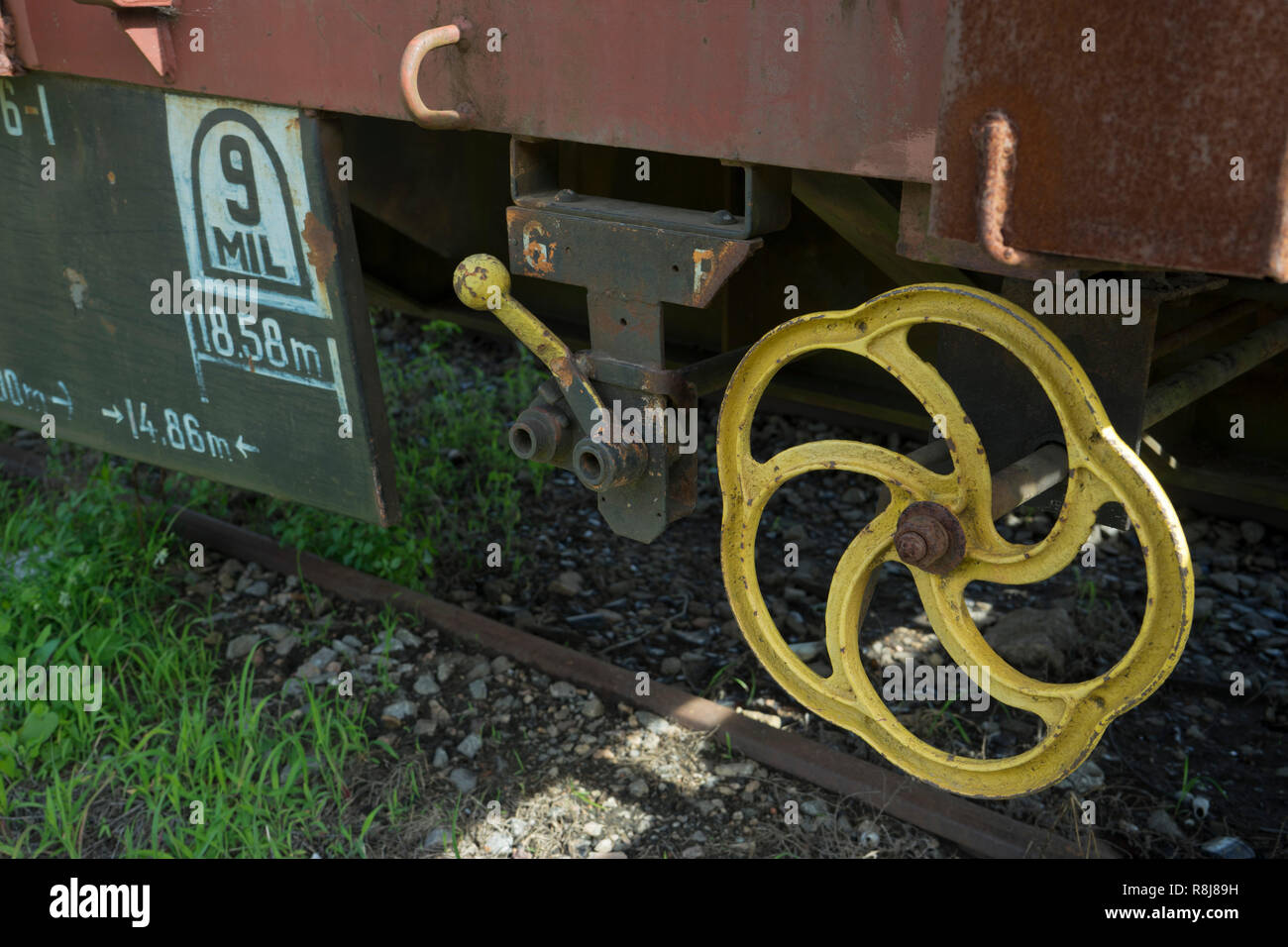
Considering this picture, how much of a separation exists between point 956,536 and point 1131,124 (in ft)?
2.08

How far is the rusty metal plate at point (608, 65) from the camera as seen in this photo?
1.60 m

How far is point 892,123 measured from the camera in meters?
1.59

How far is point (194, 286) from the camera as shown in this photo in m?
2.52

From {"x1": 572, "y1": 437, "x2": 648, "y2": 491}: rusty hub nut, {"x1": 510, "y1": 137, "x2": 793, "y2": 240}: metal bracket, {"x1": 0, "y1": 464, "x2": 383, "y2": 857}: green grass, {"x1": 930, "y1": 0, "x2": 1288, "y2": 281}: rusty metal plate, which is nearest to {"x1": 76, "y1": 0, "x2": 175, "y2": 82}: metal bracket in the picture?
{"x1": 510, "y1": 137, "x2": 793, "y2": 240}: metal bracket

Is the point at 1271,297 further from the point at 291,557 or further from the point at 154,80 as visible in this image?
the point at 291,557

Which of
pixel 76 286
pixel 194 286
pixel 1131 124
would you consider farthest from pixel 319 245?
pixel 1131 124

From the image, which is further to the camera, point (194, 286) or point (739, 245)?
point (194, 286)

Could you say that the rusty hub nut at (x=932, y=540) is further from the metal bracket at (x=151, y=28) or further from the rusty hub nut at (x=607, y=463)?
the metal bracket at (x=151, y=28)

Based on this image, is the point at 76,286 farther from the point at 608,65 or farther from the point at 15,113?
the point at 608,65

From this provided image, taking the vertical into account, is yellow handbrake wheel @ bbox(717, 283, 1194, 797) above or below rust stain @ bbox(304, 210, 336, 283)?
below

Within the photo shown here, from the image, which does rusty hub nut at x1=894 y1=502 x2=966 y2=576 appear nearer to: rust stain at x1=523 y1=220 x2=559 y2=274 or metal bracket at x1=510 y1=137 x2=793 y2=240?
metal bracket at x1=510 y1=137 x2=793 y2=240

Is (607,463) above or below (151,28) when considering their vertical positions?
below

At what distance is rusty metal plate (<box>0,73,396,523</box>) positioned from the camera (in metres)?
2.33

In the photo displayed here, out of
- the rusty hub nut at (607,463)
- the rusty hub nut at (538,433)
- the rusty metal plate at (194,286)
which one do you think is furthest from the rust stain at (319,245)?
the rusty hub nut at (607,463)
